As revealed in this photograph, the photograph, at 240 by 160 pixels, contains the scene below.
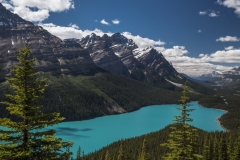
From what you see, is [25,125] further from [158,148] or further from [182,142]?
[158,148]

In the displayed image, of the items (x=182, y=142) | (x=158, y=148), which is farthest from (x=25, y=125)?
(x=158, y=148)

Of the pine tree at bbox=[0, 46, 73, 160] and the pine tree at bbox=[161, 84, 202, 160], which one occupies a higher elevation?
the pine tree at bbox=[0, 46, 73, 160]

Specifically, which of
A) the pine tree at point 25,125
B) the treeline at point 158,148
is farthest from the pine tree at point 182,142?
the treeline at point 158,148

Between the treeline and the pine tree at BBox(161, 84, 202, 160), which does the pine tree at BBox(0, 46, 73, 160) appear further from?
the treeline

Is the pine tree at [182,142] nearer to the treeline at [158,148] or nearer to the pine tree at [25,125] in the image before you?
the pine tree at [25,125]

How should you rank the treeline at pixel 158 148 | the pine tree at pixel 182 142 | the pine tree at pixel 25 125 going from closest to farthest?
1. the pine tree at pixel 25 125
2. the pine tree at pixel 182 142
3. the treeline at pixel 158 148

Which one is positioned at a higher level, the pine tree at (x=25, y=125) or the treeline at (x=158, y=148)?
the pine tree at (x=25, y=125)

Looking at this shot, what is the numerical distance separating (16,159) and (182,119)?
16.7 meters

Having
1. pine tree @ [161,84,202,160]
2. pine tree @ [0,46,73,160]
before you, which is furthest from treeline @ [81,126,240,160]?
pine tree @ [0,46,73,160]

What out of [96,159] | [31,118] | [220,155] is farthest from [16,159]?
[96,159]

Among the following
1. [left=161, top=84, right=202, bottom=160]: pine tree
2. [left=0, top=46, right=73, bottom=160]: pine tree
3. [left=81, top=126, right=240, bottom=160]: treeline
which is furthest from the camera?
[left=81, top=126, right=240, bottom=160]: treeline

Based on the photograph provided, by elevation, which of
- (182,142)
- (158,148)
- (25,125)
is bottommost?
(158,148)

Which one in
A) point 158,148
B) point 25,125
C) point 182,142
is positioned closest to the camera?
point 25,125

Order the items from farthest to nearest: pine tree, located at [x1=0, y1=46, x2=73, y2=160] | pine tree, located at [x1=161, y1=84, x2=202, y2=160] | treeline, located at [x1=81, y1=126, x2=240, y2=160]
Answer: treeline, located at [x1=81, y1=126, x2=240, y2=160]
pine tree, located at [x1=161, y1=84, x2=202, y2=160]
pine tree, located at [x1=0, y1=46, x2=73, y2=160]
